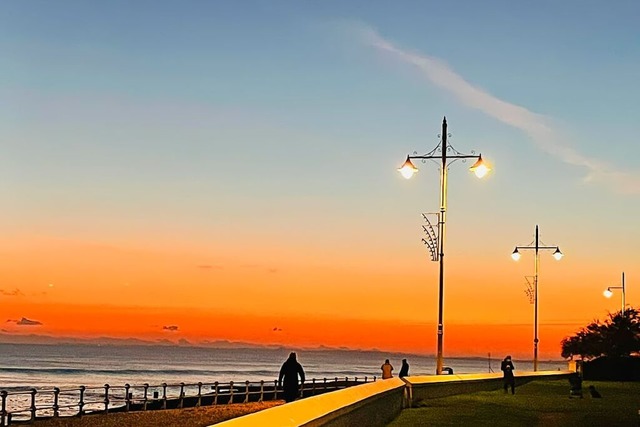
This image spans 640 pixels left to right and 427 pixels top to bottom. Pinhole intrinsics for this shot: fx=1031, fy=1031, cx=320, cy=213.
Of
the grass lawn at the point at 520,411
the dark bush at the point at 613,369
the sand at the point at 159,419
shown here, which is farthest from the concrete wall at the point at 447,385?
the dark bush at the point at 613,369

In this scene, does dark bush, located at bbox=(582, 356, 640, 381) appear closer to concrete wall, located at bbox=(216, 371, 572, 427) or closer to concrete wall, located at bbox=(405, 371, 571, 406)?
concrete wall, located at bbox=(405, 371, 571, 406)

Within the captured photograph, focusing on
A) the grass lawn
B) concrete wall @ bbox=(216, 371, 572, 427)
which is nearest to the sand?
concrete wall @ bbox=(216, 371, 572, 427)

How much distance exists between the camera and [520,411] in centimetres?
2989

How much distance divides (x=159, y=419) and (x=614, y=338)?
58.0 meters

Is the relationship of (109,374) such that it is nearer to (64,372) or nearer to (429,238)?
(64,372)

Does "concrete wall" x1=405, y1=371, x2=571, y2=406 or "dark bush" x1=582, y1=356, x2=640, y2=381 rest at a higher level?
"dark bush" x1=582, y1=356, x2=640, y2=381

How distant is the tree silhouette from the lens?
84.2m

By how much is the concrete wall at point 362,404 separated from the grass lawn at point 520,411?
42 centimetres

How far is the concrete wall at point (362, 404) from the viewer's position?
11648 millimetres

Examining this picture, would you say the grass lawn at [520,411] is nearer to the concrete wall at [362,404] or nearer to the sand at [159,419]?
the concrete wall at [362,404]

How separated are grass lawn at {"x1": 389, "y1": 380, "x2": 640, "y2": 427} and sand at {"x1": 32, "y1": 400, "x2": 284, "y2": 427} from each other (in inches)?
304

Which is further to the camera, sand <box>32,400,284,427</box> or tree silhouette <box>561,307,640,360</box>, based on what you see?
tree silhouette <box>561,307,640,360</box>

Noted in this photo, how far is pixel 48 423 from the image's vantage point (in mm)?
33219

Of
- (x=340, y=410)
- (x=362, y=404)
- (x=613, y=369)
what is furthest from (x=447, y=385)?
(x=613, y=369)
